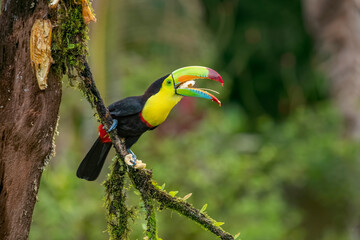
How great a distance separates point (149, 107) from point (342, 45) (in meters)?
7.69

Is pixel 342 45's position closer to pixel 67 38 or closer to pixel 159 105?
pixel 159 105

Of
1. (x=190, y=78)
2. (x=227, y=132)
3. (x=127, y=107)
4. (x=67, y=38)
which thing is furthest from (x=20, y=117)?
(x=227, y=132)

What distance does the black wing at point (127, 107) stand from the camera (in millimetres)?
3129

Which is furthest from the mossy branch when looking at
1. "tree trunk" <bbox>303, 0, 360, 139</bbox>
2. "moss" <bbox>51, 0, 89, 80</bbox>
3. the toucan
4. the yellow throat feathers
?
"tree trunk" <bbox>303, 0, 360, 139</bbox>

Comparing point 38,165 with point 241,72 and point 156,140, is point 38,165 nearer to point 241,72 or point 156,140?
point 156,140

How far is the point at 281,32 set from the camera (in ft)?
33.2

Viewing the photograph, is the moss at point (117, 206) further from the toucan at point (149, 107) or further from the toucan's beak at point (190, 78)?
the toucan's beak at point (190, 78)

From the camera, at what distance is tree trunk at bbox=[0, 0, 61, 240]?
2.46 m

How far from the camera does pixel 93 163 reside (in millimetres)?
3230

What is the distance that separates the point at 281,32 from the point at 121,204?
7814mm

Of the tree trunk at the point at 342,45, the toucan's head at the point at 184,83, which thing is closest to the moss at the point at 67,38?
the toucan's head at the point at 184,83

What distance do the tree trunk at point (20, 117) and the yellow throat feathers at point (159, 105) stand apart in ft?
2.10

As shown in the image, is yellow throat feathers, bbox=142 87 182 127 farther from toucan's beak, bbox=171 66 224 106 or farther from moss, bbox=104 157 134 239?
moss, bbox=104 157 134 239

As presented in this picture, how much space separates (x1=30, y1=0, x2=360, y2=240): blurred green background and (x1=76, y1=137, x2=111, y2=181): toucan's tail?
1320mm
